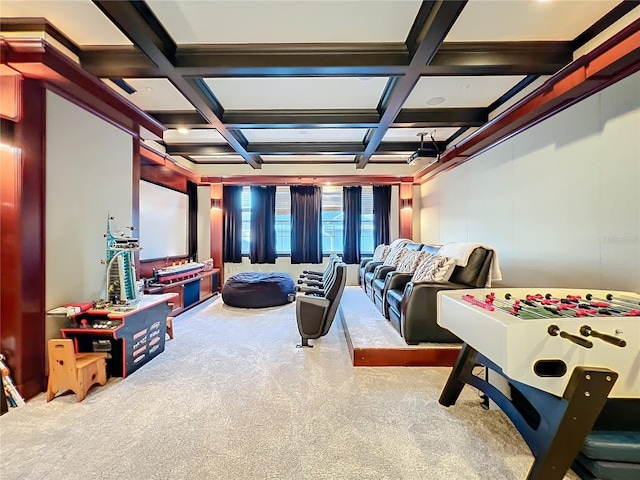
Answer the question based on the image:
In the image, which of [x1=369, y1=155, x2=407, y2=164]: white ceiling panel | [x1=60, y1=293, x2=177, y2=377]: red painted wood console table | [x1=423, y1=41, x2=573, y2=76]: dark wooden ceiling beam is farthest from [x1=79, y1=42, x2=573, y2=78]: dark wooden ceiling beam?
[x1=369, y1=155, x2=407, y2=164]: white ceiling panel

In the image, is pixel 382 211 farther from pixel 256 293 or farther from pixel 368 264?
Result: pixel 256 293

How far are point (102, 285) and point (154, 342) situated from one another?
0.78 metres

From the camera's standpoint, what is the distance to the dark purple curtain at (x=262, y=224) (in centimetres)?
698

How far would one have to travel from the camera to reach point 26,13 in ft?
6.95

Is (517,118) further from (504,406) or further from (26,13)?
(26,13)

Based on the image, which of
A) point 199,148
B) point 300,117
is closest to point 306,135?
point 300,117

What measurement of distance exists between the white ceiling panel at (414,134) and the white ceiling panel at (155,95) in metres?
3.02

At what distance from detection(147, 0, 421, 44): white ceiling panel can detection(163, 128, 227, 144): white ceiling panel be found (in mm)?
2424

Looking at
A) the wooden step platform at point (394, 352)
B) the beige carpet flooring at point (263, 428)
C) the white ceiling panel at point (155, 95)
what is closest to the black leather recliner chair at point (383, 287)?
the wooden step platform at point (394, 352)

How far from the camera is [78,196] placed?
2766 mm

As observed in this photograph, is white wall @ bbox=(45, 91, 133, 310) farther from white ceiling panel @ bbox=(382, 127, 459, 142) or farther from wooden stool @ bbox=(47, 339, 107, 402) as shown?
white ceiling panel @ bbox=(382, 127, 459, 142)

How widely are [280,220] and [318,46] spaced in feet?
16.2

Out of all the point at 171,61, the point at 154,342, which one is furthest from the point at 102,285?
the point at 171,61

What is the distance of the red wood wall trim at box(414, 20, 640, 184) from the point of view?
2088 mm
